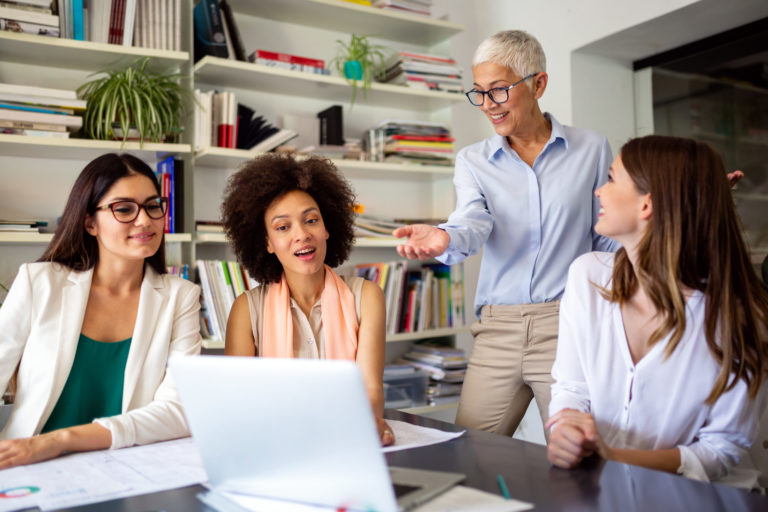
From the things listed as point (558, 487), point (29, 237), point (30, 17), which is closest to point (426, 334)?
point (29, 237)

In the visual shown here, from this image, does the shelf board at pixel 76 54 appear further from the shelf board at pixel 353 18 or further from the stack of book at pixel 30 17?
the shelf board at pixel 353 18

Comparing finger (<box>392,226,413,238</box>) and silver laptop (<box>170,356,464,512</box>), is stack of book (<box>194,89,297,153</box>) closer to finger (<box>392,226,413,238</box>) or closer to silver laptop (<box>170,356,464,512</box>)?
finger (<box>392,226,413,238</box>)

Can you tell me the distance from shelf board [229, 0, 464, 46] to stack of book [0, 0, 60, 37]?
78 centimetres

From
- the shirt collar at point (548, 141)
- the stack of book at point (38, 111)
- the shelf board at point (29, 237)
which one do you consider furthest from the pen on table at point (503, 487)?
the stack of book at point (38, 111)

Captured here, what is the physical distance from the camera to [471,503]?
36.8 inches

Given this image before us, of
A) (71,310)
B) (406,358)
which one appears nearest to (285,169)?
(71,310)

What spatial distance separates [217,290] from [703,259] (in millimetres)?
1880

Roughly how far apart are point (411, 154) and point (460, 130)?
582mm

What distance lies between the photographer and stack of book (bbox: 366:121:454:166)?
10.6 feet

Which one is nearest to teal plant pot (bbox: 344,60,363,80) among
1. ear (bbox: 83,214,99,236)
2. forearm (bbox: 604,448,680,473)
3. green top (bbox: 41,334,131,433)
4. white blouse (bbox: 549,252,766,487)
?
ear (bbox: 83,214,99,236)

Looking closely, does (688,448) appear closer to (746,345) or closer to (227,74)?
(746,345)

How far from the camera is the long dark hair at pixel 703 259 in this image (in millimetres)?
1304

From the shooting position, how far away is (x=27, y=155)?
2.71 meters

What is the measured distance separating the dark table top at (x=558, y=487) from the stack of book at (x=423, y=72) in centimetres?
235
